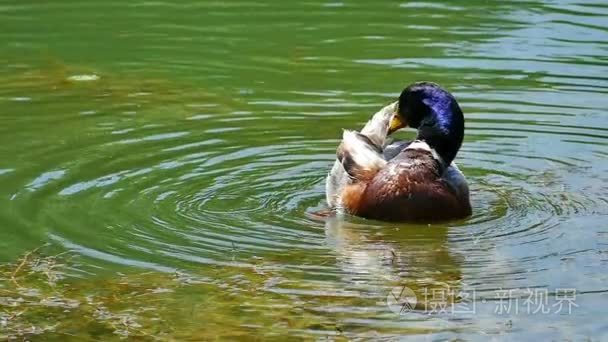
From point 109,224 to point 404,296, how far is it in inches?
84.1

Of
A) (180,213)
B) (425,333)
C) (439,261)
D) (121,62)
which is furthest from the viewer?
(121,62)

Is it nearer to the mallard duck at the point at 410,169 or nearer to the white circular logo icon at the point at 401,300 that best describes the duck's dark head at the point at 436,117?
the mallard duck at the point at 410,169

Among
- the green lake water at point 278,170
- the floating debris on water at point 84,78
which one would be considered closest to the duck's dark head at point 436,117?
the green lake water at point 278,170

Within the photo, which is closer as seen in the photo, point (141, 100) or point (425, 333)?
point (425, 333)

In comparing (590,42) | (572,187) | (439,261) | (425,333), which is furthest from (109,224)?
(590,42)

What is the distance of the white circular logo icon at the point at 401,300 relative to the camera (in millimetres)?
7270

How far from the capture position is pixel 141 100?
1205cm

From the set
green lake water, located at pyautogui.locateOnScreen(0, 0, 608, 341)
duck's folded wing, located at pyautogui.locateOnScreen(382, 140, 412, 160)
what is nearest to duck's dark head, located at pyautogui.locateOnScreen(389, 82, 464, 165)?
duck's folded wing, located at pyautogui.locateOnScreen(382, 140, 412, 160)

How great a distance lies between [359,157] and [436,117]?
59 centimetres

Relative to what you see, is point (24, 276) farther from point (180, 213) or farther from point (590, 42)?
point (590, 42)

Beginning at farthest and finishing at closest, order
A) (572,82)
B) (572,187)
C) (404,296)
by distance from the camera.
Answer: (572,82), (572,187), (404,296)

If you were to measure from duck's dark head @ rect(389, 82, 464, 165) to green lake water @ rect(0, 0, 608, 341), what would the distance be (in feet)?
1.65

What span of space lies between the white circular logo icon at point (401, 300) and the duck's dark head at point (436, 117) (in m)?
1.87

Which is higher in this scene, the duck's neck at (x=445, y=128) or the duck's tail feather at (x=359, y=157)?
the duck's neck at (x=445, y=128)
